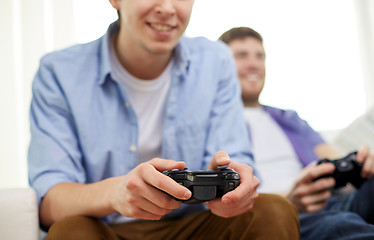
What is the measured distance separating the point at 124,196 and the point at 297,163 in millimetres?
874

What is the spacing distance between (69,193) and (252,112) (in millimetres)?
820

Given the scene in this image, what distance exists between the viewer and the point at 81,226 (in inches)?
28.2

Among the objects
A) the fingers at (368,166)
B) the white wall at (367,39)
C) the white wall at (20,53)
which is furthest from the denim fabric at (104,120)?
the white wall at (367,39)

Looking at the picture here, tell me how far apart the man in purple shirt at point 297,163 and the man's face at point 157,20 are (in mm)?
512

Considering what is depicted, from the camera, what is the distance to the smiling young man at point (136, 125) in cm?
77

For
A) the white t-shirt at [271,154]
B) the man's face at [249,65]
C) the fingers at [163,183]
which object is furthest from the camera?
the man's face at [249,65]

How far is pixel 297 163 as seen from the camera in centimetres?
139

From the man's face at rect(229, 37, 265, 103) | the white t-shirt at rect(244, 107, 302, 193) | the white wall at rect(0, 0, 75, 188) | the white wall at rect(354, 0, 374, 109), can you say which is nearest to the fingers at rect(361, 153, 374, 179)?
the white t-shirt at rect(244, 107, 302, 193)

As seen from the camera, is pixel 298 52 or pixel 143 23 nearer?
pixel 143 23

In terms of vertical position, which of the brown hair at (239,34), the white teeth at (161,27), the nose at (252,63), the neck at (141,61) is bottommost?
the nose at (252,63)

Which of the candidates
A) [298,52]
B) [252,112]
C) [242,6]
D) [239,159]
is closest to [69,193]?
[239,159]

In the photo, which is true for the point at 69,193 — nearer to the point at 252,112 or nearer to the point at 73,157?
the point at 73,157

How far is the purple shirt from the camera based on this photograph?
140cm

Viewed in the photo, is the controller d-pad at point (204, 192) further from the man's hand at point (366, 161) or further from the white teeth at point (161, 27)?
the man's hand at point (366, 161)
